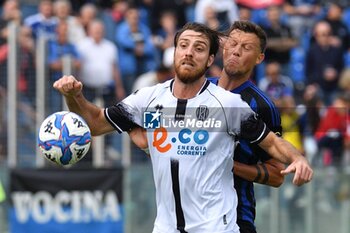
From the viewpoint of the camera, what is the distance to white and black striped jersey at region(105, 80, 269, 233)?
6.61m

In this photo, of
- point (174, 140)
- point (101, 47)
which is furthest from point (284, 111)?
point (174, 140)

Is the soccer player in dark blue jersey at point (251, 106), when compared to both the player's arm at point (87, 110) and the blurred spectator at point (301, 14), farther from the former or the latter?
the blurred spectator at point (301, 14)

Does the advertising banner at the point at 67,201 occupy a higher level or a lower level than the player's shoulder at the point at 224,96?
lower

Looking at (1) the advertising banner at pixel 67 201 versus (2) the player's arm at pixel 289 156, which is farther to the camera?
(1) the advertising banner at pixel 67 201

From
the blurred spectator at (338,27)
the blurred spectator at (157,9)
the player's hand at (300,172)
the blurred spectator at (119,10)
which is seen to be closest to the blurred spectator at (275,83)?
the blurred spectator at (338,27)

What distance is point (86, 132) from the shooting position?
6.85 metres

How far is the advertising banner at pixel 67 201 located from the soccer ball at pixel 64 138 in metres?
6.21

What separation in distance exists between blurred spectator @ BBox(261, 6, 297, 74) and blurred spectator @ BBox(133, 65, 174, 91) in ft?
6.40

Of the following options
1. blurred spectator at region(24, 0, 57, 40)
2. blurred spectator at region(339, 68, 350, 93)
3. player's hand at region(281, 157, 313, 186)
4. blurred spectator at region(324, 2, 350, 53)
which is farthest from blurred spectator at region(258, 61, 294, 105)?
player's hand at region(281, 157, 313, 186)

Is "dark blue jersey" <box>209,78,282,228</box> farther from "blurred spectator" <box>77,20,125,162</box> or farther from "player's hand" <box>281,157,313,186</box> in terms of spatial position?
"blurred spectator" <box>77,20,125,162</box>

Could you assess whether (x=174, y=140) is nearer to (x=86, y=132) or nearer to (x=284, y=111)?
(x=86, y=132)

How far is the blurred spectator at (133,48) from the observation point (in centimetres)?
1414

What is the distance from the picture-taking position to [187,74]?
6609 mm

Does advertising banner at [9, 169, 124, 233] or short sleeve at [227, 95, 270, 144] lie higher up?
short sleeve at [227, 95, 270, 144]
